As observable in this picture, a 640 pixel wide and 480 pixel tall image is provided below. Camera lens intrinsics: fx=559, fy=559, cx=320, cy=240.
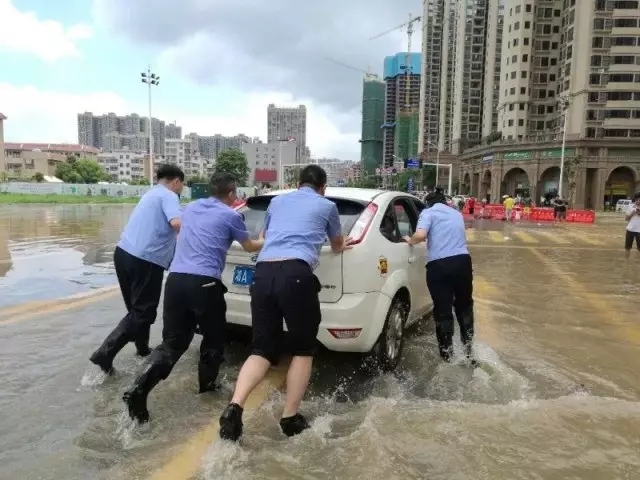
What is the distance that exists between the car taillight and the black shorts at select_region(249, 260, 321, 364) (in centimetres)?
94

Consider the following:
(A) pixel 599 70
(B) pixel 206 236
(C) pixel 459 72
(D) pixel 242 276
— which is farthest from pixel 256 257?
(C) pixel 459 72

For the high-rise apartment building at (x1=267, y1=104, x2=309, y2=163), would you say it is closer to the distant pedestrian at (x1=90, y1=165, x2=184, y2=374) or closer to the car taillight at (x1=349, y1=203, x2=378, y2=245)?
the car taillight at (x1=349, y1=203, x2=378, y2=245)

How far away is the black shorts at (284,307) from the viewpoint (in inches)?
129

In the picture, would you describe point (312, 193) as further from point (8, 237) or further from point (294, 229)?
point (8, 237)

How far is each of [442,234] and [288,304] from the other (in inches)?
82.3

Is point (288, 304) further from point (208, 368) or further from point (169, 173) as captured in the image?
point (169, 173)

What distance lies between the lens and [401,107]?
137m

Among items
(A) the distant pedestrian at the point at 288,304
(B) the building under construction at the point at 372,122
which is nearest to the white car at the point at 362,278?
(A) the distant pedestrian at the point at 288,304

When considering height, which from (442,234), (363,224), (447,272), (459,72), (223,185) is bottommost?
(447,272)

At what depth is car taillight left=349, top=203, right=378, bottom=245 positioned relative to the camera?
13.9 feet

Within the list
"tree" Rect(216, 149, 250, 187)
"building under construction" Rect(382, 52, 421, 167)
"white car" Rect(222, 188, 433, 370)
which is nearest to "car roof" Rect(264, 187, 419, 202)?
"white car" Rect(222, 188, 433, 370)

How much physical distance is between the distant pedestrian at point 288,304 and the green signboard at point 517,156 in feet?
236

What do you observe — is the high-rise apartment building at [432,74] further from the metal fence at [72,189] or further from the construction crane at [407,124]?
the metal fence at [72,189]

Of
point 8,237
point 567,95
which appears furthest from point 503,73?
point 8,237
